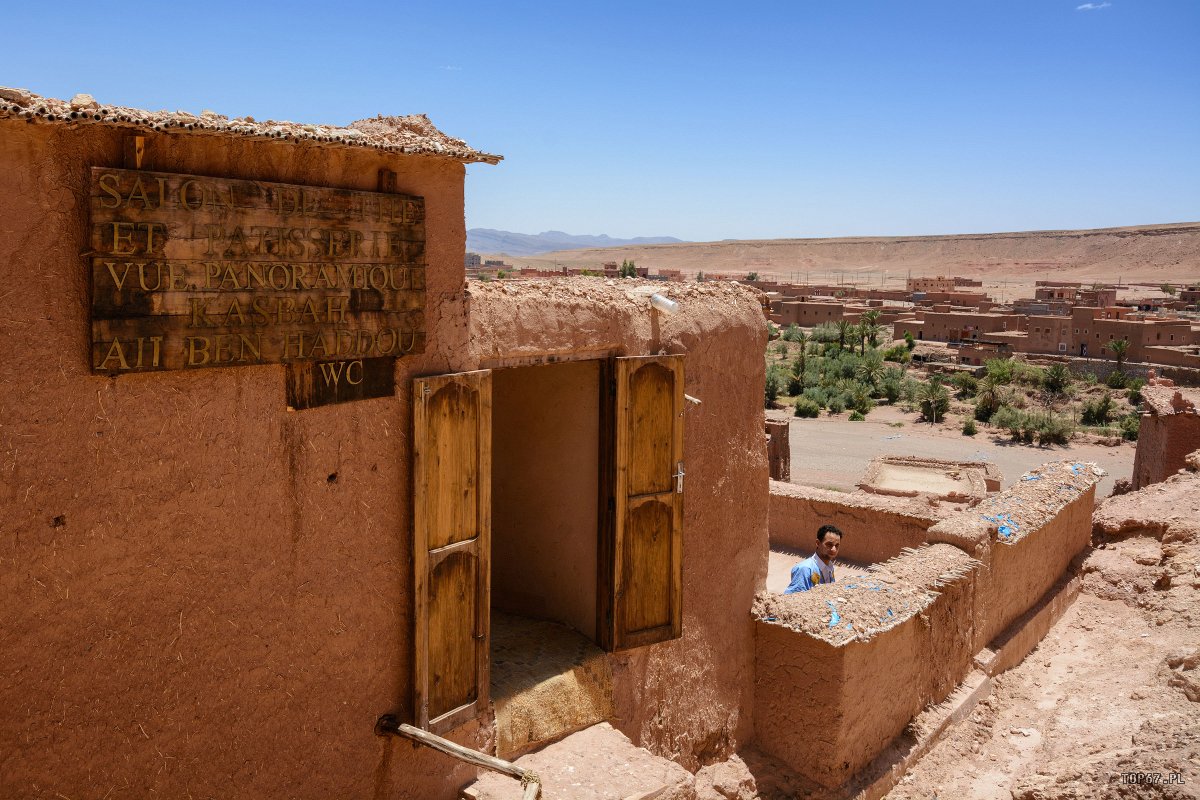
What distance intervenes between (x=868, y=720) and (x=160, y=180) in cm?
567

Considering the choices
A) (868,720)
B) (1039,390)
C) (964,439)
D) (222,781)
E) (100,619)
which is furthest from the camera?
(1039,390)

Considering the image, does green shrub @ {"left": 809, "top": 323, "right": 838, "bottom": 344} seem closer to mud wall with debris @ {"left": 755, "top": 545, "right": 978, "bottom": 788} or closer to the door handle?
mud wall with debris @ {"left": 755, "top": 545, "right": 978, "bottom": 788}

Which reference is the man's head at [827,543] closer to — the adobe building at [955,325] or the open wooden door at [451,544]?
the open wooden door at [451,544]

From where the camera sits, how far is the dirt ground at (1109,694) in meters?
4.48

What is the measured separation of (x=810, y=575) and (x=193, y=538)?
4934 millimetres

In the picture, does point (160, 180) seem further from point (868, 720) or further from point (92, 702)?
point (868, 720)

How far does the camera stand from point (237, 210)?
346 cm

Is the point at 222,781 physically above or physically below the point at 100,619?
below

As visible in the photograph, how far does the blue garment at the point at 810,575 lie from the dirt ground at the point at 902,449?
13768mm

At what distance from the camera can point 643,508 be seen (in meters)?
5.32

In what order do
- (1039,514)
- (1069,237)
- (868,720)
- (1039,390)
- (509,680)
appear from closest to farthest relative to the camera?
(509,680) < (868,720) < (1039,514) < (1039,390) < (1069,237)

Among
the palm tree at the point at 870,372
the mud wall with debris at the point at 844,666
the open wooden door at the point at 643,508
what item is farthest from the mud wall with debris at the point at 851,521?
the palm tree at the point at 870,372

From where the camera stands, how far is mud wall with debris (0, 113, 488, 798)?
3.10 metres

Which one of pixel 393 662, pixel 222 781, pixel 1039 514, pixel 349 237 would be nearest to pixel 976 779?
pixel 1039 514
